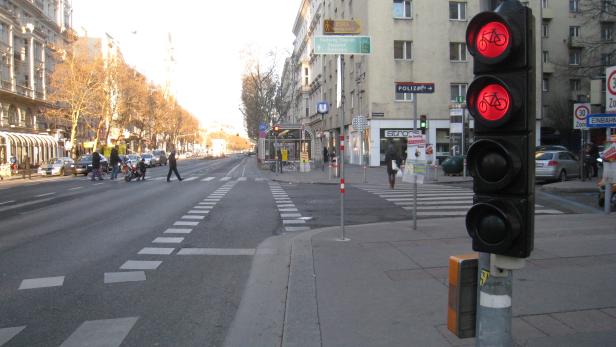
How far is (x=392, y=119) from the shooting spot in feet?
124

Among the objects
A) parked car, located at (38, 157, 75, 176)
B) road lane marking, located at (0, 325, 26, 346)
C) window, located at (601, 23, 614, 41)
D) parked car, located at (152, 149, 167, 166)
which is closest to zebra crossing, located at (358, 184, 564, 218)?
road lane marking, located at (0, 325, 26, 346)

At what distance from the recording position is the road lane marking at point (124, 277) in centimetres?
642

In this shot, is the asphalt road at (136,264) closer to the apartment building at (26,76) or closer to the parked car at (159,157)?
the apartment building at (26,76)

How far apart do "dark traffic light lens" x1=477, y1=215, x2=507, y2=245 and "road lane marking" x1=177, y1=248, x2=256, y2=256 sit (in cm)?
567

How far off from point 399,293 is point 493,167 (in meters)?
2.89

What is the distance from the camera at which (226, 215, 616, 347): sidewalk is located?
4.23 meters

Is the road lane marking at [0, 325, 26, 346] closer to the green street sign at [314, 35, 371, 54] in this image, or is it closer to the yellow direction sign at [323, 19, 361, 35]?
the green street sign at [314, 35, 371, 54]

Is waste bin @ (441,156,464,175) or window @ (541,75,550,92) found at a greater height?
window @ (541,75,550,92)

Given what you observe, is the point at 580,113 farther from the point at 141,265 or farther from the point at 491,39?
the point at 491,39

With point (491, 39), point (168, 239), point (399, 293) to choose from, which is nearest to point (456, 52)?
point (168, 239)

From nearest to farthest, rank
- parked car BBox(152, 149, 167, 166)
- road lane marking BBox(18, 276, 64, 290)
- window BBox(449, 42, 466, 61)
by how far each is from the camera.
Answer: road lane marking BBox(18, 276, 64, 290), window BBox(449, 42, 466, 61), parked car BBox(152, 149, 167, 166)

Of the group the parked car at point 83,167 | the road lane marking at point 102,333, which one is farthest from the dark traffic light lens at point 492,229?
the parked car at point 83,167

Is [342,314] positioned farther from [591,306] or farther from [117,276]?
[117,276]

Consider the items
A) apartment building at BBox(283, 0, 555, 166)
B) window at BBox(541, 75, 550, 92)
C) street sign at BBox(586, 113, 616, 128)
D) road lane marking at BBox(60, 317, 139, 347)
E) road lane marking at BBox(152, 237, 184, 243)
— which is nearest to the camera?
road lane marking at BBox(60, 317, 139, 347)
